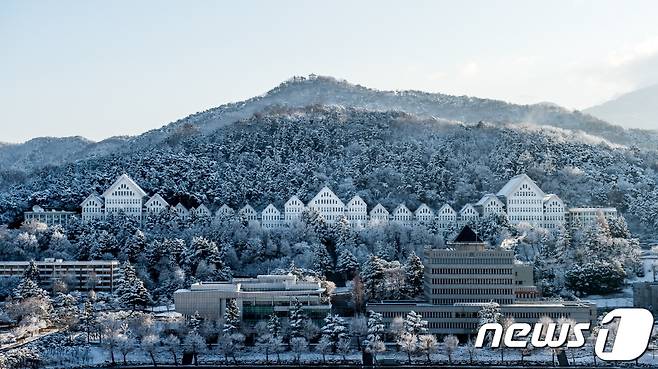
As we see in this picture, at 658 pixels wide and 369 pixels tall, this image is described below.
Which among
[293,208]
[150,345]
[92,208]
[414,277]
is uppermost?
A: [92,208]

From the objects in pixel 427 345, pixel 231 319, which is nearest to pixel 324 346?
pixel 427 345

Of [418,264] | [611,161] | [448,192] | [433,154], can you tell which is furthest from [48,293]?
[611,161]

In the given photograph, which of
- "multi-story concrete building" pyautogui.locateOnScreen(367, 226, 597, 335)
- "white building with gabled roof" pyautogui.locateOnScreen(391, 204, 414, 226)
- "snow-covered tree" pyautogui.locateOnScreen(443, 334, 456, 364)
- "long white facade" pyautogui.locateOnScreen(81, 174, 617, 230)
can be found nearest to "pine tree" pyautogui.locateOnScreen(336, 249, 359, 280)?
"multi-story concrete building" pyautogui.locateOnScreen(367, 226, 597, 335)

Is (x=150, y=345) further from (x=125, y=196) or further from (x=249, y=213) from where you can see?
(x=125, y=196)

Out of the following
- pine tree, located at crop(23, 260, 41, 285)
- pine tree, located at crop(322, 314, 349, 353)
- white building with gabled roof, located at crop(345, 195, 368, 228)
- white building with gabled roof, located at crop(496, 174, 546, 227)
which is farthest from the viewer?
white building with gabled roof, located at crop(345, 195, 368, 228)

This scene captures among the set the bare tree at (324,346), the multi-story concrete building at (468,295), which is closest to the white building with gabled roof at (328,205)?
the multi-story concrete building at (468,295)

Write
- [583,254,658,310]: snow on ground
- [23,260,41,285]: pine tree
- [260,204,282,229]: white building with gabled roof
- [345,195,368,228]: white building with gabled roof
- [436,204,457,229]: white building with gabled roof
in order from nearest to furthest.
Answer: [583,254,658,310]: snow on ground, [23,260,41,285]: pine tree, [436,204,457,229]: white building with gabled roof, [260,204,282,229]: white building with gabled roof, [345,195,368,228]: white building with gabled roof

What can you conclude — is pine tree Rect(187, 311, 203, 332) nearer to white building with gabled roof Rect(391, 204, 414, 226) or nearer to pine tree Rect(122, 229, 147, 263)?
pine tree Rect(122, 229, 147, 263)

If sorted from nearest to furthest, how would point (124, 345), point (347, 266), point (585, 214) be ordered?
point (124, 345)
point (347, 266)
point (585, 214)
